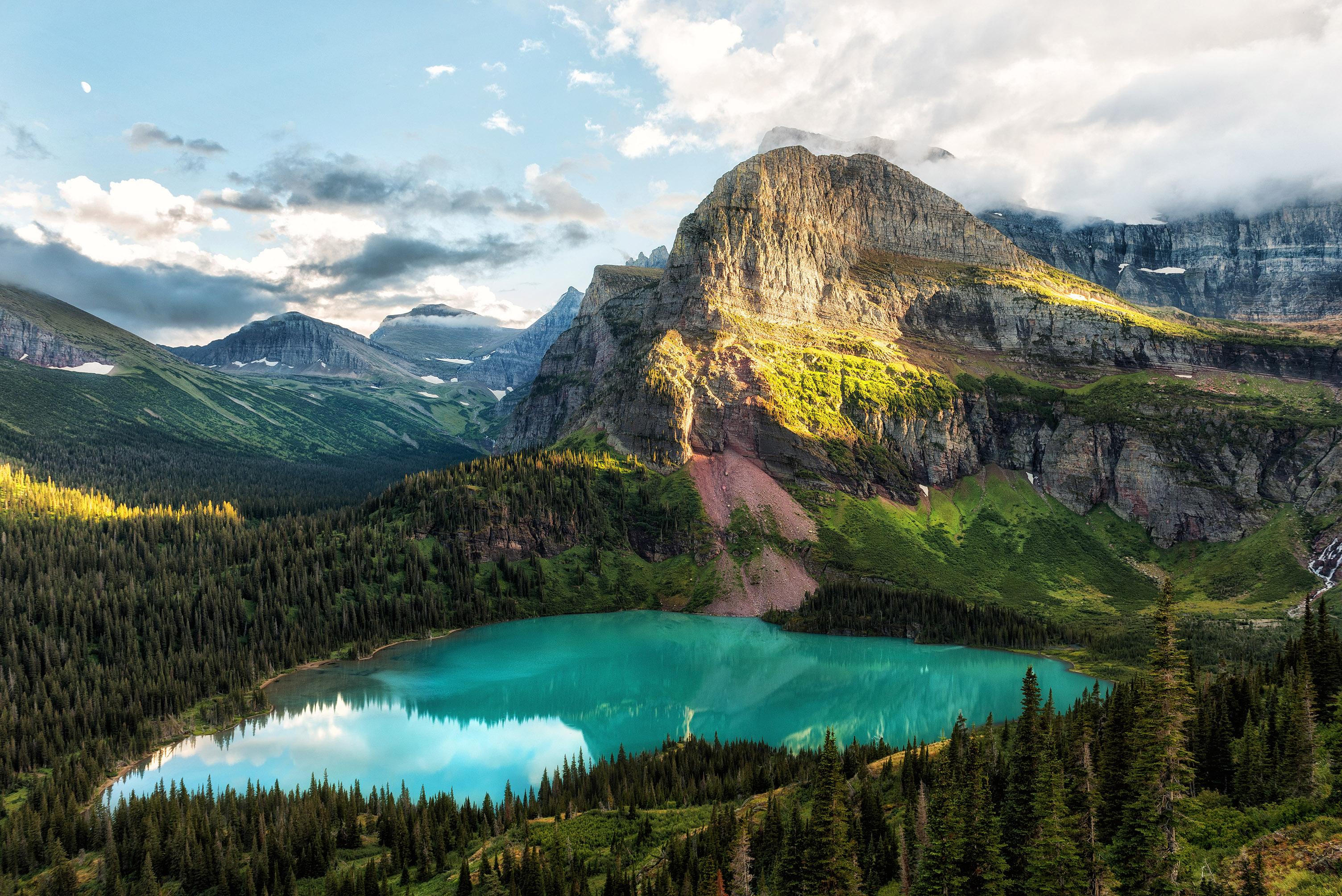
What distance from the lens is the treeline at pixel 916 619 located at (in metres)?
148

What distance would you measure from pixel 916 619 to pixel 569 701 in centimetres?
7578

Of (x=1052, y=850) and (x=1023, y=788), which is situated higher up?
(x=1052, y=850)

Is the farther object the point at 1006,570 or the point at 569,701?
the point at 1006,570

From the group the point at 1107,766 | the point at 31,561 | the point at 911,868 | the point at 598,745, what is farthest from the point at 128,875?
the point at 31,561

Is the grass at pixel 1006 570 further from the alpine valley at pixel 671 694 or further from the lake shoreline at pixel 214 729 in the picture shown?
the lake shoreline at pixel 214 729

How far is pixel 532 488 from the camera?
191m

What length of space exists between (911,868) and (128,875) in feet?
208

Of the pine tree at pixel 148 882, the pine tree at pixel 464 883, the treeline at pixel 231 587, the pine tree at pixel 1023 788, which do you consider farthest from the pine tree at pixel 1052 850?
the treeline at pixel 231 587

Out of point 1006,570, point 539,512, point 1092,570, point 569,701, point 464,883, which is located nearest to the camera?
point 464,883

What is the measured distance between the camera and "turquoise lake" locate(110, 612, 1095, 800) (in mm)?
90312

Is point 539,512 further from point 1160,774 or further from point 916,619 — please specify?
point 1160,774

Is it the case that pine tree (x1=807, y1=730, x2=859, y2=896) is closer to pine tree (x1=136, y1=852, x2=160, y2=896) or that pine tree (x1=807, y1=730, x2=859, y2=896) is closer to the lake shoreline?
pine tree (x1=136, y1=852, x2=160, y2=896)

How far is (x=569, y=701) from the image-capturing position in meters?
116

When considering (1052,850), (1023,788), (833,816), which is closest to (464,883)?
(833,816)
